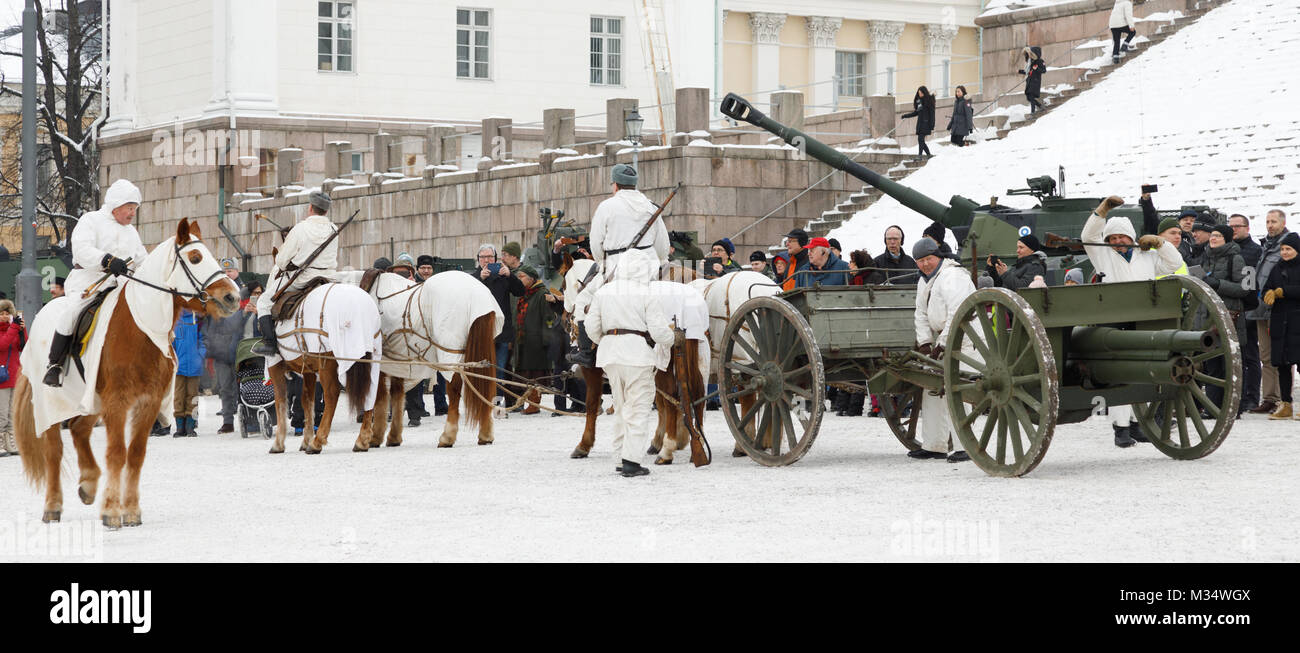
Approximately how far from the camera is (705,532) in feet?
31.4

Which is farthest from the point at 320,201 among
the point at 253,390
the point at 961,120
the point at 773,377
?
the point at 961,120

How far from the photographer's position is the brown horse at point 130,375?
10.2 meters

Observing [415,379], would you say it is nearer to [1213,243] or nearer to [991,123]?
[1213,243]

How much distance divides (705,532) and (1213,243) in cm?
853

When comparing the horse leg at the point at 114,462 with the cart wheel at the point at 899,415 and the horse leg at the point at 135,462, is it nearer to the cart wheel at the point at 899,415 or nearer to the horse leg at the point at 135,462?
the horse leg at the point at 135,462

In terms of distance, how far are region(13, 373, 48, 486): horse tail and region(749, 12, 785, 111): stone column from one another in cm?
4846

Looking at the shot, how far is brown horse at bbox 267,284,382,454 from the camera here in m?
15.5

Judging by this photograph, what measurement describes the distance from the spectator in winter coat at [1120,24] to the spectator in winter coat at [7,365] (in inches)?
791

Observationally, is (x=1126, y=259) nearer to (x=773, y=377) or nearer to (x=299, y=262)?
(x=773, y=377)

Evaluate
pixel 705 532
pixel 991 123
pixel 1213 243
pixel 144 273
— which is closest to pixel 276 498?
pixel 144 273

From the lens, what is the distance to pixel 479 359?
15.9 metres

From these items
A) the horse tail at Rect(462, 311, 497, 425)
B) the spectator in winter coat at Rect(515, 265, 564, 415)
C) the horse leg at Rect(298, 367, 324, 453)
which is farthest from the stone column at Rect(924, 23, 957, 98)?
the horse leg at Rect(298, 367, 324, 453)

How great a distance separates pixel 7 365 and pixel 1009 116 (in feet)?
59.4

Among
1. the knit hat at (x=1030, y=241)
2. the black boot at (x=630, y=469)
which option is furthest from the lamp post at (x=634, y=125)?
the black boot at (x=630, y=469)
